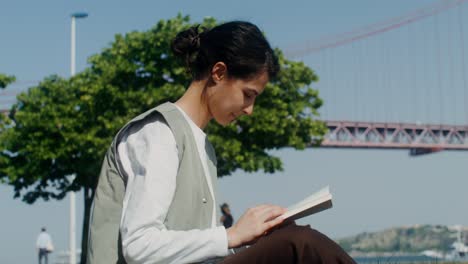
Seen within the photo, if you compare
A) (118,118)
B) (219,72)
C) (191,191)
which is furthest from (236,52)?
(118,118)

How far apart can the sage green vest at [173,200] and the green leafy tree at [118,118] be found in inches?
823

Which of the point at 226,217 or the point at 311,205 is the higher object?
the point at 311,205

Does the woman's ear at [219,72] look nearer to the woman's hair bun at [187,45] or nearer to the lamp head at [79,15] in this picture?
the woman's hair bun at [187,45]

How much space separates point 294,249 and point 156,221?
369 mm

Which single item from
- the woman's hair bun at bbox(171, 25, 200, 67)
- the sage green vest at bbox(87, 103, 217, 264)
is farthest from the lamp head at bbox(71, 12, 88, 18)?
the sage green vest at bbox(87, 103, 217, 264)

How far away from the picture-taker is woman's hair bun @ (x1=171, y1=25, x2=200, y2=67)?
292 cm

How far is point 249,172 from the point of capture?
24.3m

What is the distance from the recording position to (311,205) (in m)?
2.44

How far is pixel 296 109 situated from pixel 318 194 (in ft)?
76.0

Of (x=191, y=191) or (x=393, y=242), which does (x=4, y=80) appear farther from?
(x=191, y=191)

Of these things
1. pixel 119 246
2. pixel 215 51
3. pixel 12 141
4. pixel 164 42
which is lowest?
pixel 119 246

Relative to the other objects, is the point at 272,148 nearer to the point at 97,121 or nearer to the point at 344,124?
the point at 97,121

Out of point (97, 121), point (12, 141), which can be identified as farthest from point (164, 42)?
point (12, 141)

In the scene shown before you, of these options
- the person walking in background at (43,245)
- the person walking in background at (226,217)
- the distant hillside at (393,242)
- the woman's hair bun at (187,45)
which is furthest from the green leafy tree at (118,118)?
the woman's hair bun at (187,45)
